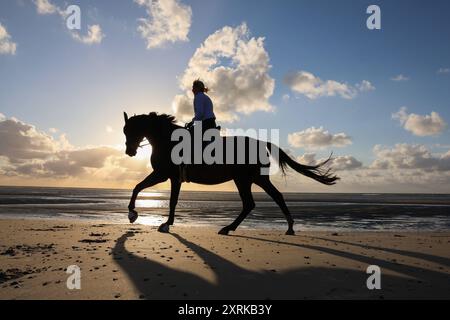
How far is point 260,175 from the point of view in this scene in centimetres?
1000

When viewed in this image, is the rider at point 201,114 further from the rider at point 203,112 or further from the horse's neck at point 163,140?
the horse's neck at point 163,140

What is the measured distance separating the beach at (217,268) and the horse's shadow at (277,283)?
1cm

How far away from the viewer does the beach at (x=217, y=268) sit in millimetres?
4180

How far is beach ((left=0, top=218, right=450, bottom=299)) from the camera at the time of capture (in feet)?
13.7

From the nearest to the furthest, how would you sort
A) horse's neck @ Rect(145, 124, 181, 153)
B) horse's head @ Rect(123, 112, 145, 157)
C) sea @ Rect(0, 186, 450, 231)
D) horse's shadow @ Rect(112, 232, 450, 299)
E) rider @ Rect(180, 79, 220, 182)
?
horse's shadow @ Rect(112, 232, 450, 299) < rider @ Rect(180, 79, 220, 182) < horse's neck @ Rect(145, 124, 181, 153) < horse's head @ Rect(123, 112, 145, 157) < sea @ Rect(0, 186, 450, 231)

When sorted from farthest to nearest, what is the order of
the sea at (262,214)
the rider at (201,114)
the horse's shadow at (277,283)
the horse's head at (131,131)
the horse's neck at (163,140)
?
the sea at (262,214), the horse's head at (131,131), the horse's neck at (163,140), the rider at (201,114), the horse's shadow at (277,283)

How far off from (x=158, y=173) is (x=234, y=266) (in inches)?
199

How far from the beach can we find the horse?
5.85 ft

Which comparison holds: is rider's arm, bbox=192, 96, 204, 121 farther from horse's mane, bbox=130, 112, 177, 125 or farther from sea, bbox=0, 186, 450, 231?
sea, bbox=0, 186, 450, 231

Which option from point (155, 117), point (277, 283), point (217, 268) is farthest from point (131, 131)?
point (277, 283)

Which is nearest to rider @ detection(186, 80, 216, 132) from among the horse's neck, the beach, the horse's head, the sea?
the horse's neck

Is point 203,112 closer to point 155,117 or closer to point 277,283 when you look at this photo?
point 155,117

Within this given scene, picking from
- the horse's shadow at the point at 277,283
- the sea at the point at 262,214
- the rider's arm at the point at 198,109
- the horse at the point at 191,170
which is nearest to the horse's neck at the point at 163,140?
the horse at the point at 191,170
